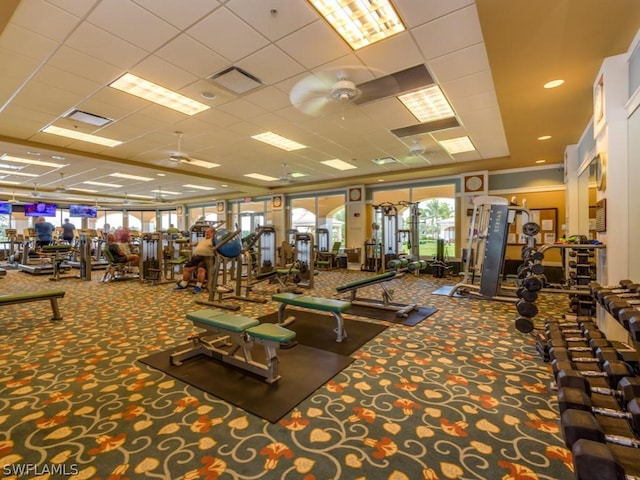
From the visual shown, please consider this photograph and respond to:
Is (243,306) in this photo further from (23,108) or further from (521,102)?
(521,102)

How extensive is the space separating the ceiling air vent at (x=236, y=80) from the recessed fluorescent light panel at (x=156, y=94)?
0.84 metres

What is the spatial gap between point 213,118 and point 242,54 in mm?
2100

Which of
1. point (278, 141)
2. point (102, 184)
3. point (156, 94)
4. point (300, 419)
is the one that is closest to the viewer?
point (300, 419)

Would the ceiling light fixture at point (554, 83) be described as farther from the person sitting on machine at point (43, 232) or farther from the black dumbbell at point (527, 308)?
the person sitting on machine at point (43, 232)

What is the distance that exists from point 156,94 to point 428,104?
13.5ft

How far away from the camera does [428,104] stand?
4.79 meters

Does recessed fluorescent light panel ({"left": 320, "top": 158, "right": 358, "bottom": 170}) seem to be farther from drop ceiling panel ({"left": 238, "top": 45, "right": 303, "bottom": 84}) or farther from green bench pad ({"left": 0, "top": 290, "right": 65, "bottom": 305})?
green bench pad ({"left": 0, "top": 290, "right": 65, "bottom": 305})

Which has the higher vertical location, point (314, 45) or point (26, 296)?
point (314, 45)

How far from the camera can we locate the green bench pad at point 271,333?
2393 mm

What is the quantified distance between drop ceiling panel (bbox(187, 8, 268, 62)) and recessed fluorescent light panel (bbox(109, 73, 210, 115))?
1420 mm

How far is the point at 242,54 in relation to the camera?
3451mm

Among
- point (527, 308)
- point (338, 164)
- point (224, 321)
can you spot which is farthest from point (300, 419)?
point (338, 164)

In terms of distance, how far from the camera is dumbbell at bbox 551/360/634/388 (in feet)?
5.44

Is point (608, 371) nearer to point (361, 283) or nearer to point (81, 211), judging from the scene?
point (361, 283)
